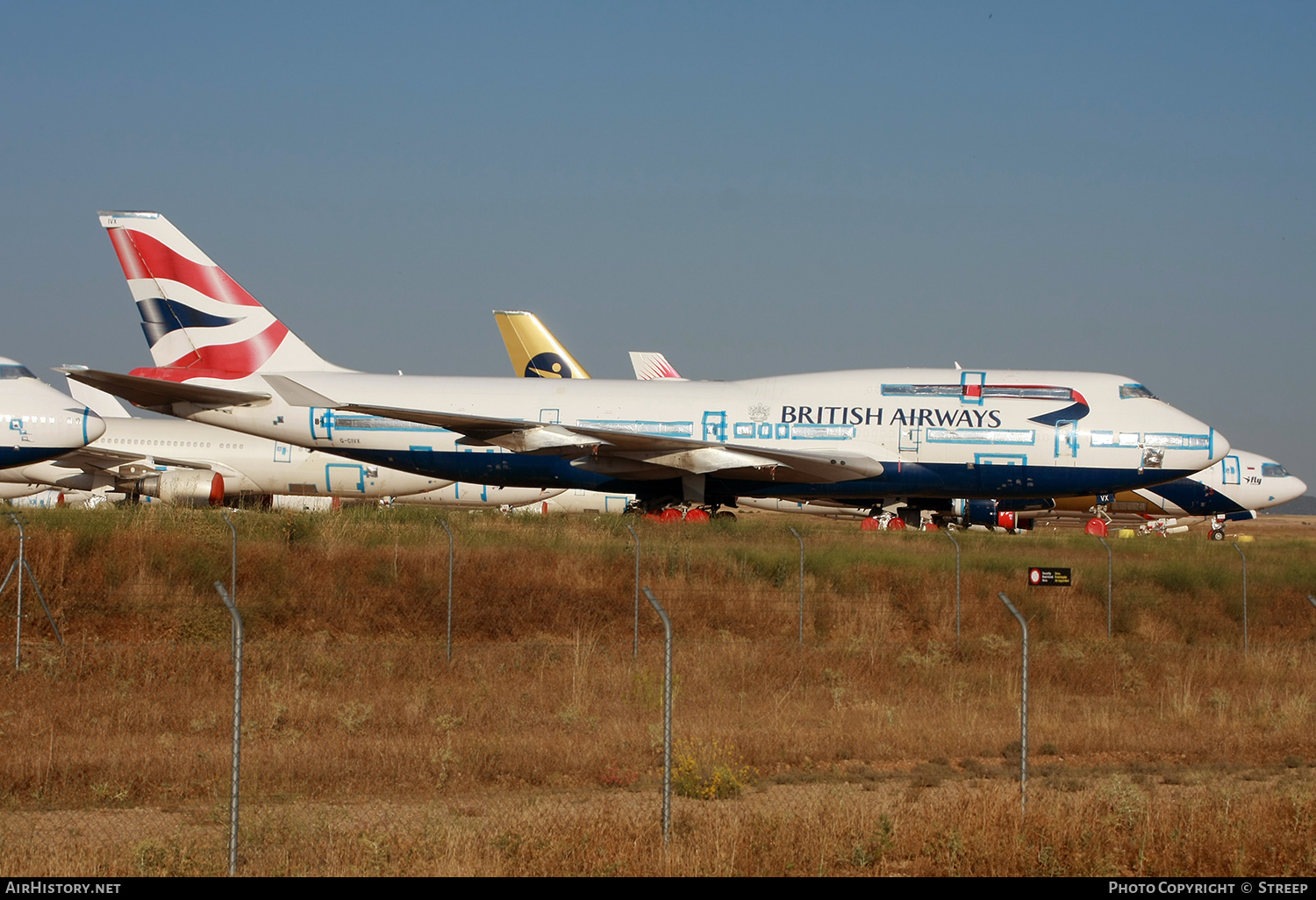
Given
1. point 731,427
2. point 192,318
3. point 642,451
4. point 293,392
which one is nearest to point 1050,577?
point 642,451

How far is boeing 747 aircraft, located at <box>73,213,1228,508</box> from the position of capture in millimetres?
29750

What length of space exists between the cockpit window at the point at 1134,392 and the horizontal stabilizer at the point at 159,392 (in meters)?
22.2

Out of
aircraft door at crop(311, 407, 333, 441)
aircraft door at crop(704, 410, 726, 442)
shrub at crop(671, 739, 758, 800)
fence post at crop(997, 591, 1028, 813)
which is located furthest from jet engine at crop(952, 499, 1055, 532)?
fence post at crop(997, 591, 1028, 813)

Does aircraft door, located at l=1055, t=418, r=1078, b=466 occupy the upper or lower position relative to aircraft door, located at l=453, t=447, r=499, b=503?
upper

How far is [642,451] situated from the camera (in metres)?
29.4

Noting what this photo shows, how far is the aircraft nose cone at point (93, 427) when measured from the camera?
99.1 feet

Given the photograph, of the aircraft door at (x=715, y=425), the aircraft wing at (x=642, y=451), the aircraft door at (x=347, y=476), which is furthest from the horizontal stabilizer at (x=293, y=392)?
the aircraft door at (x=347, y=476)

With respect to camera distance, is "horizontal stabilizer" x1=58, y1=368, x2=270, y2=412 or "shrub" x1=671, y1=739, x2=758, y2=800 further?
"horizontal stabilizer" x1=58, y1=368, x2=270, y2=412

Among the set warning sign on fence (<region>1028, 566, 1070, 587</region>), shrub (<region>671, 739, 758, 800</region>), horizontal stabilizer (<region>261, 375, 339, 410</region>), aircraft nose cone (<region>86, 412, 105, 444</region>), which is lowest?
shrub (<region>671, 739, 758, 800</region>)

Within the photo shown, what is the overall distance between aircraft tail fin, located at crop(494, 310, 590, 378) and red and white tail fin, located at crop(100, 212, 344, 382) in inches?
451

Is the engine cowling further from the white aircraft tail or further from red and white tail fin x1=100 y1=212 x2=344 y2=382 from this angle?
the white aircraft tail

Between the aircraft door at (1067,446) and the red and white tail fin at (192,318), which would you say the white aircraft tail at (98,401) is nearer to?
the red and white tail fin at (192,318)

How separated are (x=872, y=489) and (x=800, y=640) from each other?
40.1ft

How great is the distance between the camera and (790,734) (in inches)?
543
